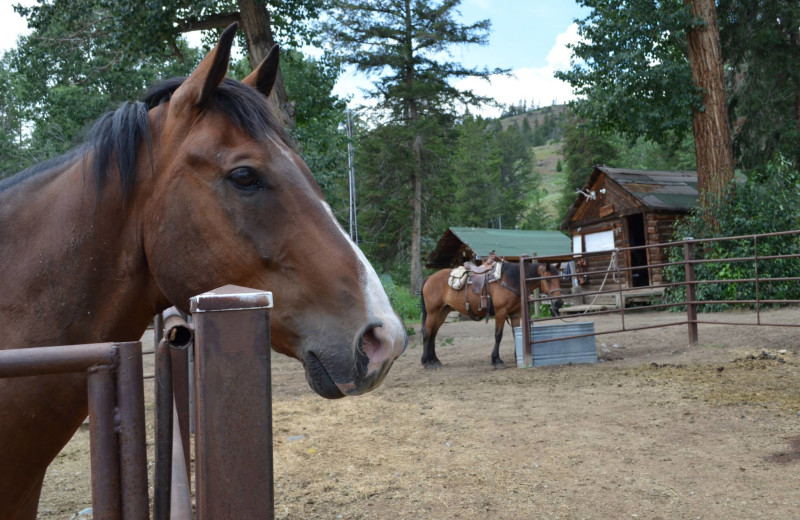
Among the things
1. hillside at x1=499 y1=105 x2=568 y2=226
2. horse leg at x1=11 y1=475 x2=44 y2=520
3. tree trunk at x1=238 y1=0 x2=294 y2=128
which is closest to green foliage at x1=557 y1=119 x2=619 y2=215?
tree trunk at x1=238 y1=0 x2=294 y2=128

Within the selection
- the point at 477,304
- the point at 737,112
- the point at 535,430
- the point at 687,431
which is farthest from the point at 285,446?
the point at 737,112

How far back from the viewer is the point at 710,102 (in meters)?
12.9

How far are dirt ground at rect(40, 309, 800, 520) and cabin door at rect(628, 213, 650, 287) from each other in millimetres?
10925

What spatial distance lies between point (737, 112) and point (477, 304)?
12.5 meters

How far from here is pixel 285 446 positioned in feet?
15.3

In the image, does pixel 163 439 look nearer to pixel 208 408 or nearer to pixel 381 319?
pixel 381 319

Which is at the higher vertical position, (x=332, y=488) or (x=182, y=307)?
(x=182, y=307)

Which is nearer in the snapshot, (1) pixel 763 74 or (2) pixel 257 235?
(2) pixel 257 235

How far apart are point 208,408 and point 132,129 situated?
1039mm

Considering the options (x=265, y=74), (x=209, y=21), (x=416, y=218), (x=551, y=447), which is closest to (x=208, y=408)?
(x=265, y=74)

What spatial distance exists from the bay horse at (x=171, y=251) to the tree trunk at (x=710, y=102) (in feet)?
46.5

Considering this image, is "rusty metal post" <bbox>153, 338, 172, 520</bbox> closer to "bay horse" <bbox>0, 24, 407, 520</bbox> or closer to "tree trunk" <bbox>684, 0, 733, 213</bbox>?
"bay horse" <bbox>0, 24, 407, 520</bbox>

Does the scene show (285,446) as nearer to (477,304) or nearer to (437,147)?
(477,304)

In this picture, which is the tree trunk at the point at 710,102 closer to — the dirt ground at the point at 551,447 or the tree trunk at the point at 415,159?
the dirt ground at the point at 551,447
